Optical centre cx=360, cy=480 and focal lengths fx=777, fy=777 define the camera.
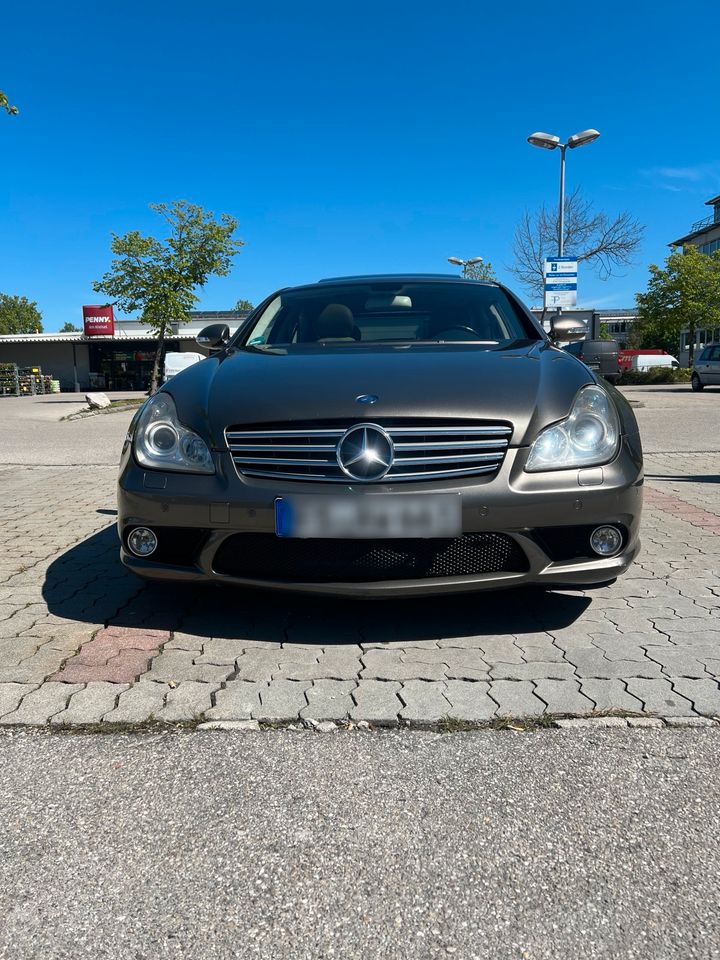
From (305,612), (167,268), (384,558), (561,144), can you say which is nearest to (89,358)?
(167,268)

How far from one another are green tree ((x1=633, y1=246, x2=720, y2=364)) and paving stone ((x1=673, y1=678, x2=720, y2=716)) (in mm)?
48674

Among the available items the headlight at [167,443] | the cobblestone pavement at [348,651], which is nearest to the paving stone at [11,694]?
the cobblestone pavement at [348,651]

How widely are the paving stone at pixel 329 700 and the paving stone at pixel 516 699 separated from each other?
47 centimetres

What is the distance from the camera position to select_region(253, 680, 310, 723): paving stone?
2.40 metres

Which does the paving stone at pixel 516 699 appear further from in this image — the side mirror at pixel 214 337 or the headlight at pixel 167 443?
the side mirror at pixel 214 337

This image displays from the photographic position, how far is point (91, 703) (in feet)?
8.24

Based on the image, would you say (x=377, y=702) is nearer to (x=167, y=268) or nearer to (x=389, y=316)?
(x=389, y=316)

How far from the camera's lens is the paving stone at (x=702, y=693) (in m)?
2.44

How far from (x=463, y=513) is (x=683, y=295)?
50.2 meters

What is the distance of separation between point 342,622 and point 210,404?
1051mm

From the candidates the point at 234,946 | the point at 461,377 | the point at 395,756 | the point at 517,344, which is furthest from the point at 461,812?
the point at 517,344

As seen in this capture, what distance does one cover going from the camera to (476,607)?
344cm

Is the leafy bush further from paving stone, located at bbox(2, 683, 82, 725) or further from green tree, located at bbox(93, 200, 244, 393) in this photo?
paving stone, located at bbox(2, 683, 82, 725)

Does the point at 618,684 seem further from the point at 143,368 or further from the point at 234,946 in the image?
the point at 143,368
